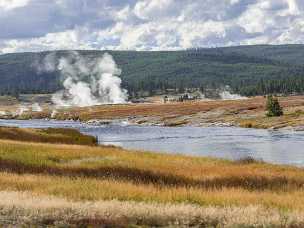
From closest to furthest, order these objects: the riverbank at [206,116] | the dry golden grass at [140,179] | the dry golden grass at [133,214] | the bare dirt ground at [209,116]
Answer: the dry golden grass at [133,214], the dry golden grass at [140,179], the riverbank at [206,116], the bare dirt ground at [209,116]

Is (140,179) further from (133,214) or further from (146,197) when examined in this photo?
(133,214)

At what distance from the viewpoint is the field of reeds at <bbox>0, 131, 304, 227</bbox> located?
14539 mm

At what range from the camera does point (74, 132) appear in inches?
2697

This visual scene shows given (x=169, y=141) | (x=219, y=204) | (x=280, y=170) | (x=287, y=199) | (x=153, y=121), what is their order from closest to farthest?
(x=219, y=204), (x=287, y=199), (x=280, y=170), (x=169, y=141), (x=153, y=121)

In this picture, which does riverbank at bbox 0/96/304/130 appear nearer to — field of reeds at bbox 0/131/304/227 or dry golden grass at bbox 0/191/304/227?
field of reeds at bbox 0/131/304/227

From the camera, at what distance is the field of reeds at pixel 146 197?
14539 millimetres

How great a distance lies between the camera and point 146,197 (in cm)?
1858

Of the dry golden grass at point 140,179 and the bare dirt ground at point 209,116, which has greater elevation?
the dry golden grass at point 140,179

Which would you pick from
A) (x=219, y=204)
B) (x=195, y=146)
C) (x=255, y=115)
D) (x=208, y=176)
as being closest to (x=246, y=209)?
(x=219, y=204)

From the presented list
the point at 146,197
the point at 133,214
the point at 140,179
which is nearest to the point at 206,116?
the point at 140,179

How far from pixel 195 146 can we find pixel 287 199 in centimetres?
4696

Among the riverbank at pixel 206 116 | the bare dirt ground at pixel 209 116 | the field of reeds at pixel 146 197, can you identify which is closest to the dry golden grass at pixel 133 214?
the field of reeds at pixel 146 197

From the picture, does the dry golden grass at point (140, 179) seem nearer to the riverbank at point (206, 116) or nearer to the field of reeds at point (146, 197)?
the field of reeds at point (146, 197)

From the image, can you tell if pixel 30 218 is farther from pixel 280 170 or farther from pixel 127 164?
pixel 280 170
